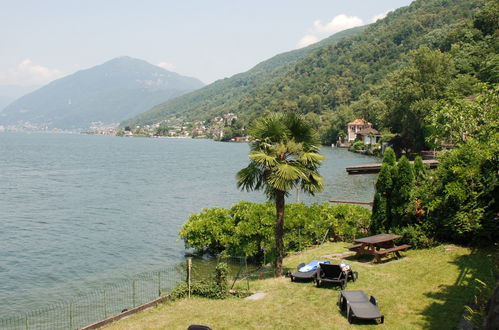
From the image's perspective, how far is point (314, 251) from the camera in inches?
901

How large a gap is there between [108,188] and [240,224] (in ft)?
135

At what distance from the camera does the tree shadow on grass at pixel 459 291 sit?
1175cm

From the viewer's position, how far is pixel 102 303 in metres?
19.9

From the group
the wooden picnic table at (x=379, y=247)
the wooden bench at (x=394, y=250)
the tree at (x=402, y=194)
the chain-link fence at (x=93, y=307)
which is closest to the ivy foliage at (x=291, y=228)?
the chain-link fence at (x=93, y=307)

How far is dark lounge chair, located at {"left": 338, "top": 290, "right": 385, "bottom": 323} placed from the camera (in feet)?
39.0

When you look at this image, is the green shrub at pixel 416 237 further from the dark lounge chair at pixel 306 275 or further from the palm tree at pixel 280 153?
the dark lounge chair at pixel 306 275

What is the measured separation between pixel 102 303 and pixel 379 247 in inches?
490

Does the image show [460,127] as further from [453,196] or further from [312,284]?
[312,284]

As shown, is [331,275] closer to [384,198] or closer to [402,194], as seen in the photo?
[402,194]

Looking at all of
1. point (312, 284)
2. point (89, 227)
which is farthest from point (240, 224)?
point (89, 227)

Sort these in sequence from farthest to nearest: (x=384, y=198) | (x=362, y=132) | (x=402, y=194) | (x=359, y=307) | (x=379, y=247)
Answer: (x=362, y=132)
(x=384, y=198)
(x=402, y=194)
(x=379, y=247)
(x=359, y=307)

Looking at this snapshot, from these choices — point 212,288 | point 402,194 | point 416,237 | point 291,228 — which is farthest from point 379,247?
point 212,288

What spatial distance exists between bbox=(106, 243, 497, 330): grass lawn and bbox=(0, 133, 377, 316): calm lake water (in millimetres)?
10476

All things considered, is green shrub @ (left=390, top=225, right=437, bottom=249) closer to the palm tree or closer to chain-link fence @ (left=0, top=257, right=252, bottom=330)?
the palm tree
